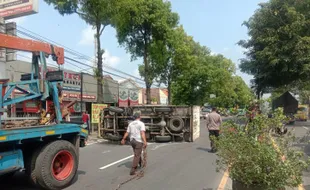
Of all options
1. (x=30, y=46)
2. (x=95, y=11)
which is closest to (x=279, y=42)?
(x=95, y=11)

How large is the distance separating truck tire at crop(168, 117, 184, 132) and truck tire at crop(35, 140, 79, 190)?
25.7ft

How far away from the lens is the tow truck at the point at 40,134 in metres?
6.16

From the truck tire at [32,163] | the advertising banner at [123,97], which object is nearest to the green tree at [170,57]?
the advertising banner at [123,97]

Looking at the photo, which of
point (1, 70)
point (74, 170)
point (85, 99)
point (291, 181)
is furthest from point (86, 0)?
point (291, 181)

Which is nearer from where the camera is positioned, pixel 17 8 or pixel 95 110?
pixel 17 8

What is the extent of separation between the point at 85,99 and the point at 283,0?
1858cm

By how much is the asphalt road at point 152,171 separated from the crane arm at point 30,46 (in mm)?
3021

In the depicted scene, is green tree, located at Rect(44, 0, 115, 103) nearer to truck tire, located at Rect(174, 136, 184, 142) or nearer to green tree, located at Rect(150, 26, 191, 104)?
truck tire, located at Rect(174, 136, 184, 142)

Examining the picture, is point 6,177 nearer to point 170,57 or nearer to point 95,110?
point 95,110

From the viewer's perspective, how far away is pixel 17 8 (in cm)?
1845

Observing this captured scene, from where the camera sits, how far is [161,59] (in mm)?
31828

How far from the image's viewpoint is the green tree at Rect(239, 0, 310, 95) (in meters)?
24.1

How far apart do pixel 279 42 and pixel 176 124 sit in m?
14.8

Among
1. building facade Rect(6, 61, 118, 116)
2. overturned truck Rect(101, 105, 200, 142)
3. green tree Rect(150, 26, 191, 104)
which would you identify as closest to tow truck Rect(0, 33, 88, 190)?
overturned truck Rect(101, 105, 200, 142)
